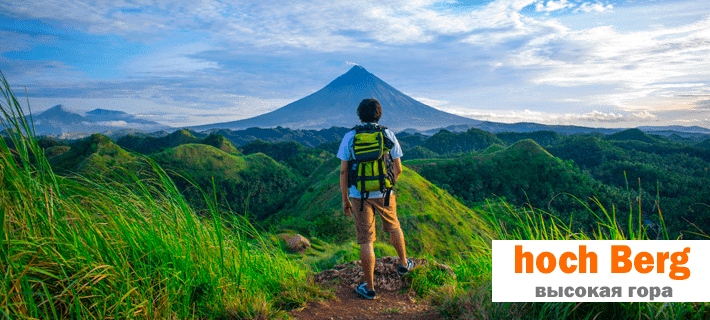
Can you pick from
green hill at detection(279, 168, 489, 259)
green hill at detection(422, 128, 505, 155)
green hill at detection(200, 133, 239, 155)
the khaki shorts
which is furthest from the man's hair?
green hill at detection(422, 128, 505, 155)

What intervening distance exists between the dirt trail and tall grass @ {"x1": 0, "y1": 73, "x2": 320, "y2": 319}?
0.65 feet

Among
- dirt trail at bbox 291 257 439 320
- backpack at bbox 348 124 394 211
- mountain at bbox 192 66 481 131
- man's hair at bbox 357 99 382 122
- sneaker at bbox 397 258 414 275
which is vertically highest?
mountain at bbox 192 66 481 131

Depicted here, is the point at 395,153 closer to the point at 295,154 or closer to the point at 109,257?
the point at 109,257

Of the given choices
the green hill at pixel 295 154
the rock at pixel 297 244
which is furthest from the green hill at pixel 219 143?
the rock at pixel 297 244

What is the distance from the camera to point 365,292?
3.13m

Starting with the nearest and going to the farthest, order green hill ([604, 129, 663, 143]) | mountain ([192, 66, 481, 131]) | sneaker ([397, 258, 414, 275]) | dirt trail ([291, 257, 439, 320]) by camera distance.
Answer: dirt trail ([291, 257, 439, 320]), sneaker ([397, 258, 414, 275]), green hill ([604, 129, 663, 143]), mountain ([192, 66, 481, 131])

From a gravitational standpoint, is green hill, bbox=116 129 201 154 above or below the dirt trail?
above

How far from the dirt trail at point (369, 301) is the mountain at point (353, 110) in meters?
152

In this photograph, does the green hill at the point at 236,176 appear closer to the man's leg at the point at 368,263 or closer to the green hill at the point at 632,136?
the man's leg at the point at 368,263

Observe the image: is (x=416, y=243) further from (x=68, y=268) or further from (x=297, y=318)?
(x=68, y=268)

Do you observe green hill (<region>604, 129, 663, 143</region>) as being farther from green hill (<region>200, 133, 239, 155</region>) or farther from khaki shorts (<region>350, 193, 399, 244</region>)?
khaki shorts (<region>350, 193, 399, 244</region>)

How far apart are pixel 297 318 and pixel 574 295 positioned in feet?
6.08

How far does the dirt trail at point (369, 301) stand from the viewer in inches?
107

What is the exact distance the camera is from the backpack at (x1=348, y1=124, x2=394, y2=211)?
302 cm
